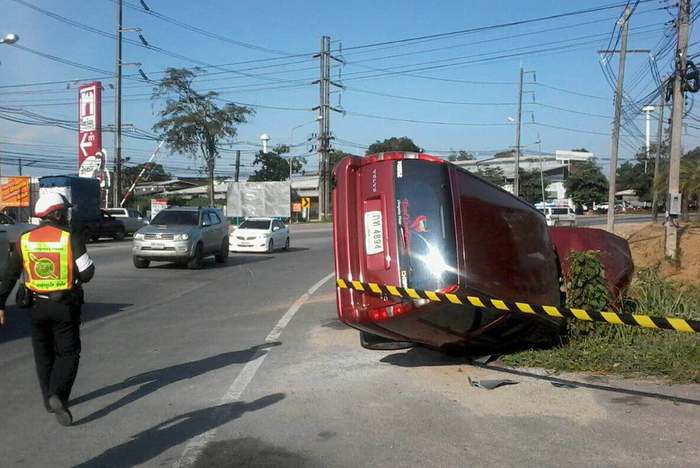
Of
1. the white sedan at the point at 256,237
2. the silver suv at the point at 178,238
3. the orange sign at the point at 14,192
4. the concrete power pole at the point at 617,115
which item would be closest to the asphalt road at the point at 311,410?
the silver suv at the point at 178,238

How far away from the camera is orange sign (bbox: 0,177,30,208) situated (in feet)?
128

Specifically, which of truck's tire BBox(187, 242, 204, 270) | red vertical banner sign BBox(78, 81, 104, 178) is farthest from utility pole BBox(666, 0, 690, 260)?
red vertical banner sign BBox(78, 81, 104, 178)

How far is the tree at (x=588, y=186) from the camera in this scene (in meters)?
78.8

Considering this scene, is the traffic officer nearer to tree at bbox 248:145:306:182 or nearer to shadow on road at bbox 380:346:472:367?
Answer: shadow on road at bbox 380:346:472:367

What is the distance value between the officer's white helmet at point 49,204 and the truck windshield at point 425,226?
10.1ft

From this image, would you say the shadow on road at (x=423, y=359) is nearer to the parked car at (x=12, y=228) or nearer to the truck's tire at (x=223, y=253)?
the parked car at (x=12, y=228)

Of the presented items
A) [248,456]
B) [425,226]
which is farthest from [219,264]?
[248,456]

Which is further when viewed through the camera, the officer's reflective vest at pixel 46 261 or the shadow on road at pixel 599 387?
the shadow on road at pixel 599 387

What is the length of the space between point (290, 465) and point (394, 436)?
93 cm

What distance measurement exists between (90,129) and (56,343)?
4112 centimetres

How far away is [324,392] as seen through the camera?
643 cm

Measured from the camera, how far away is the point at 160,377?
278 inches

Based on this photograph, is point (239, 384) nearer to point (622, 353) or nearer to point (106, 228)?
point (622, 353)

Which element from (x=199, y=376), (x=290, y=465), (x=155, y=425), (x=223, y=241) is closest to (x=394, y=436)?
(x=290, y=465)
